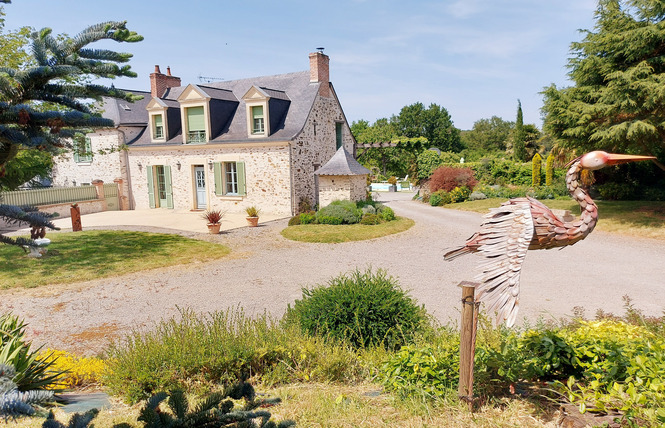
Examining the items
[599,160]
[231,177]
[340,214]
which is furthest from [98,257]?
[599,160]

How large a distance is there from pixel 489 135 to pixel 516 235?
202 feet

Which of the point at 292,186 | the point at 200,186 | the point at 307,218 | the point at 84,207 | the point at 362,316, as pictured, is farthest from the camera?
the point at 200,186

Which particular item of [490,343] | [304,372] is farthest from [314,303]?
[490,343]

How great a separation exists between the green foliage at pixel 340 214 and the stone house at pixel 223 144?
2.58 meters

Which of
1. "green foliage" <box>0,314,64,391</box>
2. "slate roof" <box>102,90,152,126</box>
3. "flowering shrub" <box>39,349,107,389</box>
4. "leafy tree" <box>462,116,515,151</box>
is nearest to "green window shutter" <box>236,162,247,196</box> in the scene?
"slate roof" <box>102,90,152,126</box>

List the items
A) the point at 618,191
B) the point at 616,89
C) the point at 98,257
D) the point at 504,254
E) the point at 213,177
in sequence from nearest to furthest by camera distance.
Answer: the point at 504,254
the point at 98,257
the point at 616,89
the point at 618,191
the point at 213,177

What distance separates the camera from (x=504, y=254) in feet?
11.3

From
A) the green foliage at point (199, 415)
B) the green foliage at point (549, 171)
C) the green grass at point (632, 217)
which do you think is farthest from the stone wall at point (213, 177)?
the green foliage at point (199, 415)

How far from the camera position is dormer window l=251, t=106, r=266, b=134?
19219 mm

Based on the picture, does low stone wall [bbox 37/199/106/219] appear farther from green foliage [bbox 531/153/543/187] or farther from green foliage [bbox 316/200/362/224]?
green foliage [bbox 531/153/543/187]

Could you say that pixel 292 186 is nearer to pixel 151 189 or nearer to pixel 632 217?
pixel 151 189

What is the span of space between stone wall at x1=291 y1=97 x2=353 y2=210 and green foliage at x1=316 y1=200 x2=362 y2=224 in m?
2.58

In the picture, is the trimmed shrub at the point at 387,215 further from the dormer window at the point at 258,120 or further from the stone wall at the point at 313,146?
the dormer window at the point at 258,120

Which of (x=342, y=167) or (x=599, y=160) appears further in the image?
(x=342, y=167)
